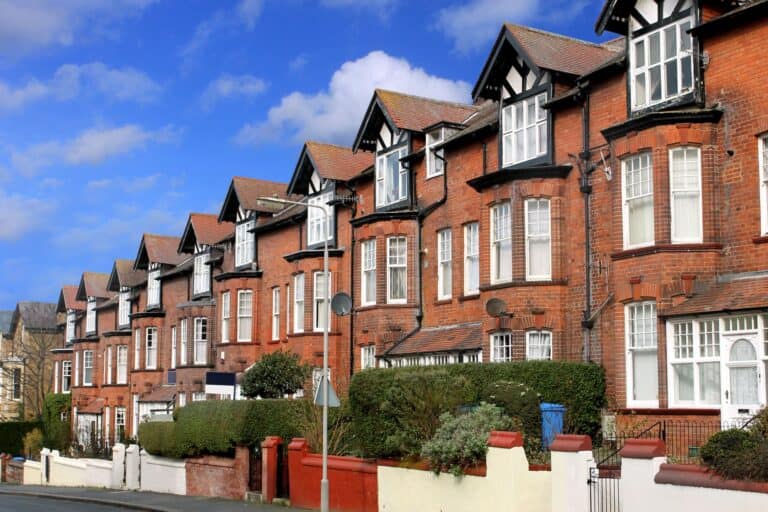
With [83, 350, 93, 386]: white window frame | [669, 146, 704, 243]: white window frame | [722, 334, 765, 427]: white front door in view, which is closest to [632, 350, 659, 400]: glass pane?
[722, 334, 765, 427]: white front door

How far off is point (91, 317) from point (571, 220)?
5040cm

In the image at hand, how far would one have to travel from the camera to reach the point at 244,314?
145 ft

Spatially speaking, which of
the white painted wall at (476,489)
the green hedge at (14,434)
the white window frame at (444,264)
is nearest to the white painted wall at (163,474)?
the white window frame at (444,264)

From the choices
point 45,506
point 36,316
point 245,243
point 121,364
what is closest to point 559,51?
point 45,506

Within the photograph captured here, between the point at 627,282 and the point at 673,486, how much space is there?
7.97m

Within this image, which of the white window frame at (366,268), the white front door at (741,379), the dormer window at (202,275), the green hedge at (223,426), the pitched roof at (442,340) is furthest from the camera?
the dormer window at (202,275)

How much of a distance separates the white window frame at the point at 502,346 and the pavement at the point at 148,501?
6393mm

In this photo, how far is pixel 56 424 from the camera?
6725 cm

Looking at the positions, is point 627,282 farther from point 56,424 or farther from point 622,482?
point 56,424

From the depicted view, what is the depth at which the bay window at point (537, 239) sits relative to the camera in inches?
1014

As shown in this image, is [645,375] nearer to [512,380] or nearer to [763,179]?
[512,380]

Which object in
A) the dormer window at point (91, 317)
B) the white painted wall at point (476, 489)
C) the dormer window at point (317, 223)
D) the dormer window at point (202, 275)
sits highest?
the dormer window at point (317, 223)

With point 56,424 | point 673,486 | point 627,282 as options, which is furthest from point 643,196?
point 56,424

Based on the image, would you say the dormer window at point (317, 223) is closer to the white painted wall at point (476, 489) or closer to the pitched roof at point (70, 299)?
the white painted wall at point (476, 489)
